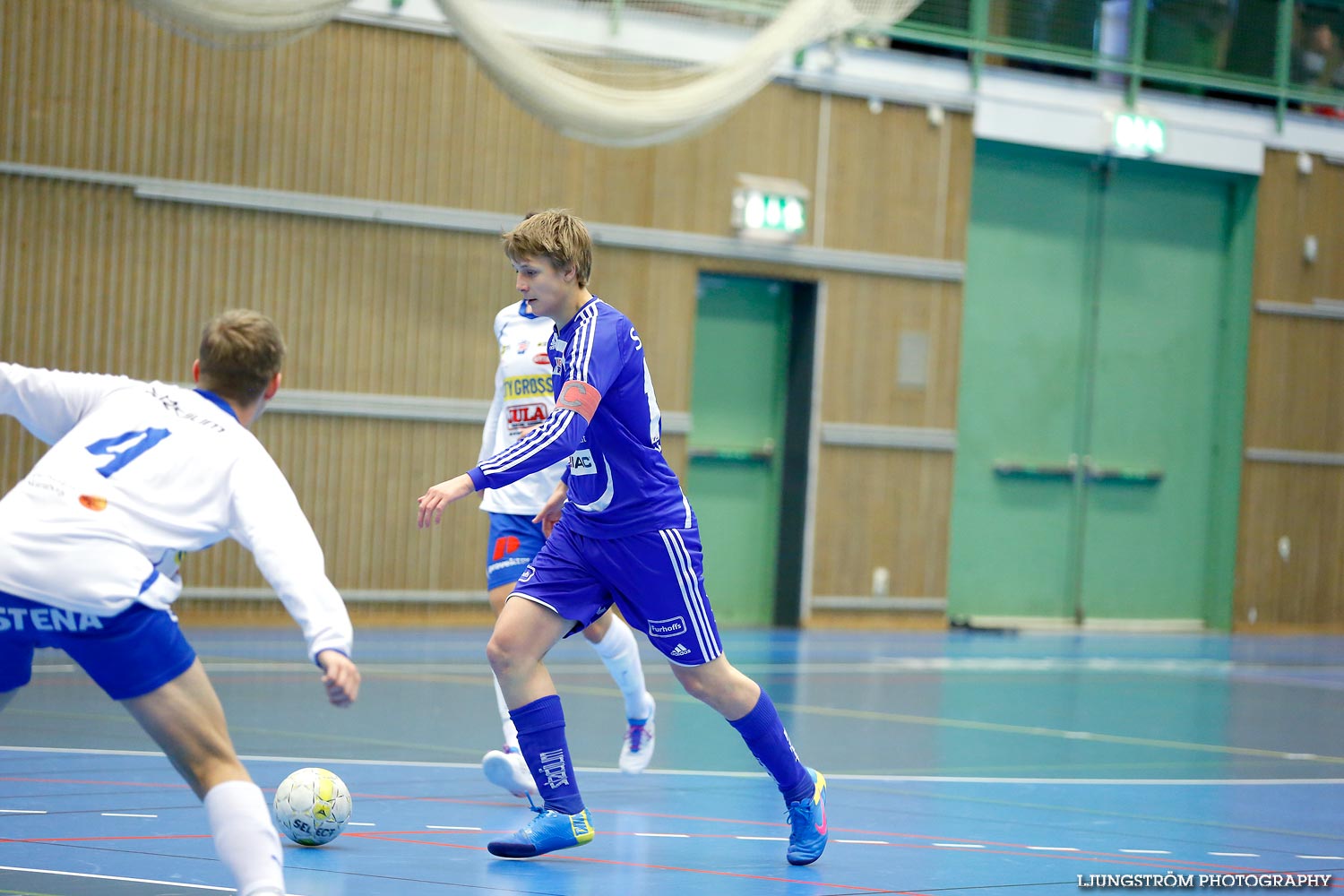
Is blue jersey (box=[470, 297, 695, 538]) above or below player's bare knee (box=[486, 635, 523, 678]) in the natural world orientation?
above

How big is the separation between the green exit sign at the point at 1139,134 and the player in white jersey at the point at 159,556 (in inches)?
573

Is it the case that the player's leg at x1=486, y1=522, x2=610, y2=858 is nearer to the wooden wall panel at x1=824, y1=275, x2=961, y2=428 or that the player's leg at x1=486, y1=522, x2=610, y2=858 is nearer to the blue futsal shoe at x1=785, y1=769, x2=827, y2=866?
the blue futsal shoe at x1=785, y1=769, x2=827, y2=866

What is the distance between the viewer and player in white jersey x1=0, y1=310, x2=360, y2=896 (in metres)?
3.32

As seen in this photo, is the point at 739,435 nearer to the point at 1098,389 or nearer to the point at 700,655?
the point at 1098,389

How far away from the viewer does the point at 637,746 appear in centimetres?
659

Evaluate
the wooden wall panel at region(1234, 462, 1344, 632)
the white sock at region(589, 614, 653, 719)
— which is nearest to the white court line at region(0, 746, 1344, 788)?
the white sock at region(589, 614, 653, 719)

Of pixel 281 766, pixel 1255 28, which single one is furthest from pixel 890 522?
pixel 281 766

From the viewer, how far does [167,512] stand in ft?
11.3

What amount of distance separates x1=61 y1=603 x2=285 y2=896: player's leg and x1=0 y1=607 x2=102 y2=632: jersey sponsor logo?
1.2 inches

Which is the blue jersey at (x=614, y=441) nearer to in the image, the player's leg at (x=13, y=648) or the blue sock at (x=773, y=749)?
the blue sock at (x=773, y=749)

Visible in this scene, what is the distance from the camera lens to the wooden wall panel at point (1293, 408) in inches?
707

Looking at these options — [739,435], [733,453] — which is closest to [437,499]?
[733,453]

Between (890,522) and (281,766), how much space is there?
1031cm

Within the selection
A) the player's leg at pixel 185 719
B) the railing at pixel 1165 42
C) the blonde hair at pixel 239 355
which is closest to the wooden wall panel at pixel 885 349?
the railing at pixel 1165 42
